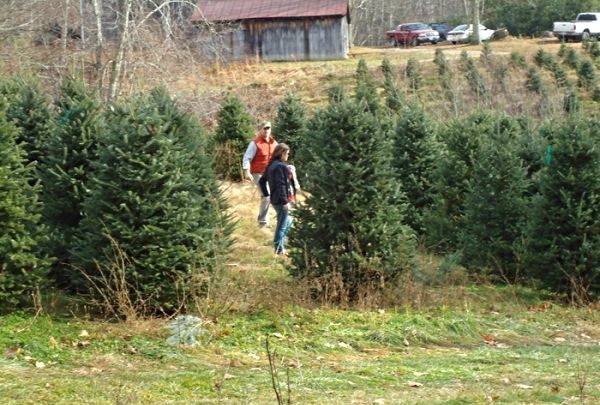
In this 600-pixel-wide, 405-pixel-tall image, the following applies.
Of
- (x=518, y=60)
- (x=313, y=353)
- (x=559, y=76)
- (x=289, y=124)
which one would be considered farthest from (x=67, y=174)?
(x=518, y=60)

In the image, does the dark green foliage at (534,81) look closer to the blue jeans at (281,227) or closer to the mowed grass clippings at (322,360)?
the blue jeans at (281,227)

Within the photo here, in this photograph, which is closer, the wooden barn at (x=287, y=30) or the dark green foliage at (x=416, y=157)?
the dark green foliage at (x=416, y=157)

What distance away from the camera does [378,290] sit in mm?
10953

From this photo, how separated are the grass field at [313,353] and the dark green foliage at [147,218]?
0.38 m

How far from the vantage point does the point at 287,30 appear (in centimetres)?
4988

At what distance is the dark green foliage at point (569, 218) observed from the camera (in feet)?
39.3

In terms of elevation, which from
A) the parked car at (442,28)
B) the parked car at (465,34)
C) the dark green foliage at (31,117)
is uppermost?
the parked car at (442,28)

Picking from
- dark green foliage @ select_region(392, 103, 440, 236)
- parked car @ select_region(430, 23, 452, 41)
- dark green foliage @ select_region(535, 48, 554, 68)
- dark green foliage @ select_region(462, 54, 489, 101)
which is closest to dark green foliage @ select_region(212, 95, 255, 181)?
dark green foliage @ select_region(392, 103, 440, 236)

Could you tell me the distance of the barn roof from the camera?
49125 millimetres

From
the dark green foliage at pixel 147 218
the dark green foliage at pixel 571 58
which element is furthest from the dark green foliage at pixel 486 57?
the dark green foliage at pixel 147 218

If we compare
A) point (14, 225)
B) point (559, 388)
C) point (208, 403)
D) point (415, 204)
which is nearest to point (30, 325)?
point (14, 225)

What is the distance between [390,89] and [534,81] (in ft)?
26.1

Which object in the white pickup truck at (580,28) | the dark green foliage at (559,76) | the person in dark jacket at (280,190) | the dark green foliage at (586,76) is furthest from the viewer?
the white pickup truck at (580,28)

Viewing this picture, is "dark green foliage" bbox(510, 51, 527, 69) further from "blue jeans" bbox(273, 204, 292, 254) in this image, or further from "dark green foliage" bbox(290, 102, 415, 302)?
"dark green foliage" bbox(290, 102, 415, 302)
